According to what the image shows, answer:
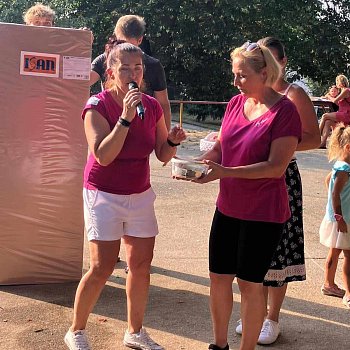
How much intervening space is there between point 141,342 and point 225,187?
1.03 m

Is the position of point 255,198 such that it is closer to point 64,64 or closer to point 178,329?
point 178,329

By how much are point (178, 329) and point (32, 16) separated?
8.62ft

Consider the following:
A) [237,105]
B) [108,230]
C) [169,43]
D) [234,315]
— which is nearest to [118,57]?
[237,105]

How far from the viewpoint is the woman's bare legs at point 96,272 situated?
309 cm

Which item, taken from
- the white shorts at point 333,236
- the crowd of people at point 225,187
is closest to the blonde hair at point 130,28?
the crowd of people at point 225,187

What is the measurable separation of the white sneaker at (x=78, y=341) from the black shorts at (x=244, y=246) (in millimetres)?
801

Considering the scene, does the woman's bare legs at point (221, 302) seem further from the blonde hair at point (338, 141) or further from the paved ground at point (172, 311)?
the blonde hair at point (338, 141)

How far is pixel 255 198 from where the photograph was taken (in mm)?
2859

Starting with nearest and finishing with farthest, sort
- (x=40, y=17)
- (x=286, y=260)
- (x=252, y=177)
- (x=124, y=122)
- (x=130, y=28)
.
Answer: (x=252, y=177) < (x=124, y=122) < (x=286, y=260) < (x=130, y=28) < (x=40, y=17)

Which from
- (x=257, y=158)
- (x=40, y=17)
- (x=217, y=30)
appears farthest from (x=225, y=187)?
(x=217, y=30)

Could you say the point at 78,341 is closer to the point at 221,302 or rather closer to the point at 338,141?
the point at 221,302

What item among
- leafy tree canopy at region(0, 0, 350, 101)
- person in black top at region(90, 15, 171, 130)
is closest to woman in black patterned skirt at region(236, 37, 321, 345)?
person in black top at region(90, 15, 171, 130)

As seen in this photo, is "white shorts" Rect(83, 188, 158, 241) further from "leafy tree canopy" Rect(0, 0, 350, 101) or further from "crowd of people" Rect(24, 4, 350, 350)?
"leafy tree canopy" Rect(0, 0, 350, 101)

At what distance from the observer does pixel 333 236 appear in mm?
4250
